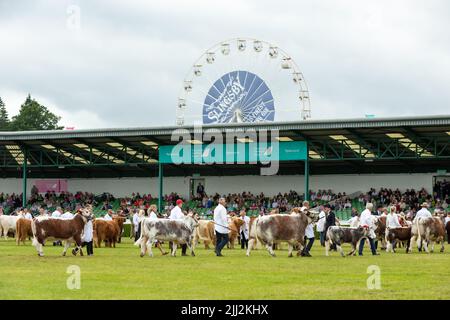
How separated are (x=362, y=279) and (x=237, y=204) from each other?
131 ft

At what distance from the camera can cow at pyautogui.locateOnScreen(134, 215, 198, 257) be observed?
27.9 m

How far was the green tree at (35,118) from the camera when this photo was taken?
138 m

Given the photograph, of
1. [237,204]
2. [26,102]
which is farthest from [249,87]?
[26,102]

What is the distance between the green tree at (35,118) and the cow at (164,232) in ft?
369

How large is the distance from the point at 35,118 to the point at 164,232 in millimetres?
115662

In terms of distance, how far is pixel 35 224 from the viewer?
27.9 metres

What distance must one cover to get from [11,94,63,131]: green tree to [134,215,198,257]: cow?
112 metres

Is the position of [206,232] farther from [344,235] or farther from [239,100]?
[239,100]

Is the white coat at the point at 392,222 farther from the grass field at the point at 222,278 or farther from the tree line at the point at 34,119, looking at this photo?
the tree line at the point at 34,119

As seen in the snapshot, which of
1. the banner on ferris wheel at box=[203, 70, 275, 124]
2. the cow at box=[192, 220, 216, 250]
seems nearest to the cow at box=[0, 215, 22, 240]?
the cow at box=[192, 220, 216, 250]

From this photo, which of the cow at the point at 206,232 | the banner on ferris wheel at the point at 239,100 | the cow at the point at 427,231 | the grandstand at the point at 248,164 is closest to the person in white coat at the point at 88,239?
the cow at the point at 206,232

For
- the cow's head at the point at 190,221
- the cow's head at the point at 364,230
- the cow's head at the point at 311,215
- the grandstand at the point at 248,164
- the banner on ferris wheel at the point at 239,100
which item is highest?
the banner on ferris wheel at the point at 239,100

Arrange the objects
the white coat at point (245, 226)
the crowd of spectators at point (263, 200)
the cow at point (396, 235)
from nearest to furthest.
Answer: the cow at point (396, 235), the white coat at point (245, 226), the crowd of spectators at point (263, 200)

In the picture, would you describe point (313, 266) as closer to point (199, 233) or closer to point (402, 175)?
point (199, 233)
